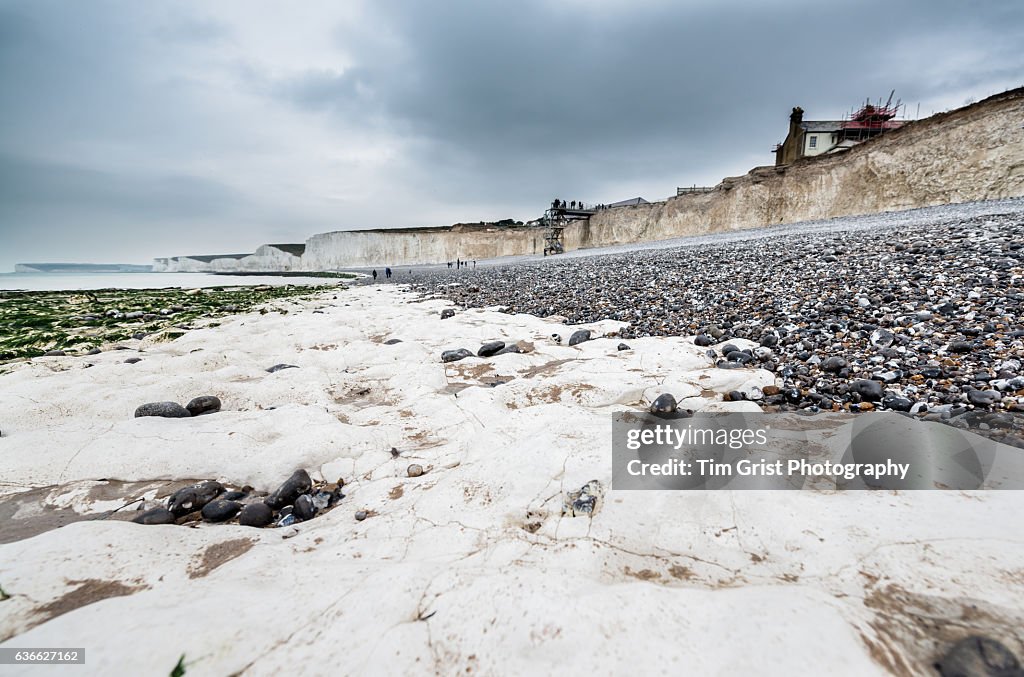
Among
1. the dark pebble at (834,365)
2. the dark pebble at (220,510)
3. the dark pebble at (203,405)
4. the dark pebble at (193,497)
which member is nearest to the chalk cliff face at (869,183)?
the dark pebble at (834,365)

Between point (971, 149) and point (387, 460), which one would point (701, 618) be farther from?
point (971, 149)

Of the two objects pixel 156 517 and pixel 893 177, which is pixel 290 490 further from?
pixel 893 177

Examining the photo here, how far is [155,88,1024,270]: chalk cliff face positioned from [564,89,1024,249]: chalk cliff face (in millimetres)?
36

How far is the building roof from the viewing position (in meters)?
40.1

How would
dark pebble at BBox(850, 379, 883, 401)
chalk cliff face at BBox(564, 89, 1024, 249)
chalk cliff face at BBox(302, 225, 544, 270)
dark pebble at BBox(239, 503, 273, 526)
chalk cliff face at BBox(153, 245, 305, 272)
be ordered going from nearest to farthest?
dark pebble at BBox(239, 503, 273, 526)
dark pebble at BBox(850, 379, 883, 401)
chalk cliff face at BBox(564, 89, 1024, 249)
chalk cliff face at BBox(302, 225, 544, 270)
chalk cliff face at BBox(153, 245, 305, 272)

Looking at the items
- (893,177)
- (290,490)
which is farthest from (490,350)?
(893,177)

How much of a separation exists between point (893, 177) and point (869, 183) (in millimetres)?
1128

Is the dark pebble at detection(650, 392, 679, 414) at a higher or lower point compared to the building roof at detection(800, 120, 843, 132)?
lower

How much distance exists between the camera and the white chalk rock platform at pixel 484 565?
1.00 metres

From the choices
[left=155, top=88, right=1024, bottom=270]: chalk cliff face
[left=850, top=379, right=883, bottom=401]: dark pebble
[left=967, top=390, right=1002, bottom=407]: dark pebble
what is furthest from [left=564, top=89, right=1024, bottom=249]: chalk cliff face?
[left=850, top=379, right=883, bottom=401]: dark pebble

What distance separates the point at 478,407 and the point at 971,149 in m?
27.0

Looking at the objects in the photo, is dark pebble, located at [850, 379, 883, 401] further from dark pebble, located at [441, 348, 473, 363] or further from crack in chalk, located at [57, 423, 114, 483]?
crack in chalk, located at [57, 423, 114, 483]

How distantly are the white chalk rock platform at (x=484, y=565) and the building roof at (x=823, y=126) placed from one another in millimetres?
53631

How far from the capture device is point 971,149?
1711 cm
